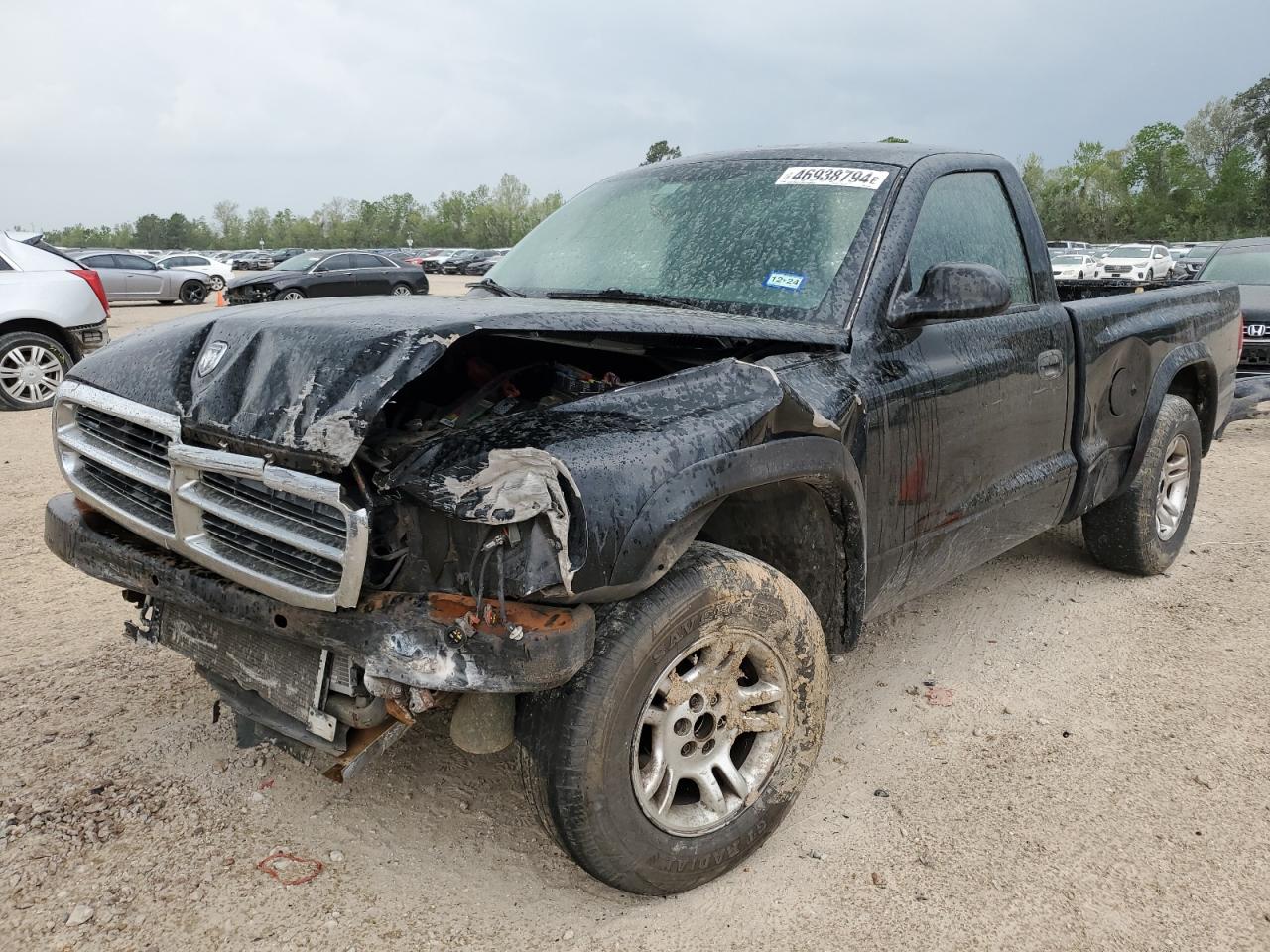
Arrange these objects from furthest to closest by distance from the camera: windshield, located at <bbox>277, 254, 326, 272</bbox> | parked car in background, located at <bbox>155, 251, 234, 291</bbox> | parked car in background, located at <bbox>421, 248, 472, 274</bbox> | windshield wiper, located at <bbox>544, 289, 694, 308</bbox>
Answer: parked car in background, located at <bbox>421, 248, 472, 274</bbox> → parked car in background, located at <bbox>155, 251, 234, 291</bbox> → windshield, located at <bbox>277, 254, 326, 272</bbox> → windshield wiper, located at <bbox>544, 289, 694, 308</bbox>

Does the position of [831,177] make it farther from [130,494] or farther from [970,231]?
[130,494]

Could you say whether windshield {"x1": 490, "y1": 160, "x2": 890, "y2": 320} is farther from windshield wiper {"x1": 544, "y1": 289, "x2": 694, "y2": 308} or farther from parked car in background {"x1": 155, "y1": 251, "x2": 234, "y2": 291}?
parked car in background {"x1": 155, "y1": 251, "x2": 234, "y2": 291}

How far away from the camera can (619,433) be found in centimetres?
214

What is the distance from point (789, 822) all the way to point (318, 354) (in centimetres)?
182

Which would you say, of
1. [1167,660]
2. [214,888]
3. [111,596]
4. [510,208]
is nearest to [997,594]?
[1167,660]

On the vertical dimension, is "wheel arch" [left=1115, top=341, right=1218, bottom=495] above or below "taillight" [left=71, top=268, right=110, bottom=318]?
below

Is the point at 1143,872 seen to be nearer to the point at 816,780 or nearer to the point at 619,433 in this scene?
the point at 816,780

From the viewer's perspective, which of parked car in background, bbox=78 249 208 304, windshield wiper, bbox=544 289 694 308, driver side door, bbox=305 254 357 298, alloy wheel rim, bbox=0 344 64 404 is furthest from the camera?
parked car in background, bbox=78 249 208 304

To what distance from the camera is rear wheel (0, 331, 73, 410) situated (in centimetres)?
920

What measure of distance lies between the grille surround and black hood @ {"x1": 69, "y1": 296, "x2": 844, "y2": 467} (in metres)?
0.06

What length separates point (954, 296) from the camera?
2.84 metres

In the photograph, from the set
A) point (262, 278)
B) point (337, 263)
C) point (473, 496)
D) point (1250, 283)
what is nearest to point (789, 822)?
point (473, 496)

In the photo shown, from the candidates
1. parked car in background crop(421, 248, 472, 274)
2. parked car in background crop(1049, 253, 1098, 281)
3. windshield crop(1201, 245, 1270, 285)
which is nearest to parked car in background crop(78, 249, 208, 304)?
windshield crop(1201, 245, 1270, 285)

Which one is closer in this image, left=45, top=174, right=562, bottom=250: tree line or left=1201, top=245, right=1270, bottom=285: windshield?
left=1201, top=245, right=1270, bottom=285: windshield
